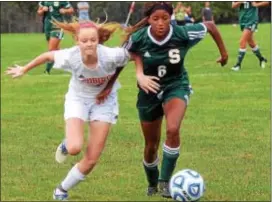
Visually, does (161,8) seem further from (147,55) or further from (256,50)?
(256,50)

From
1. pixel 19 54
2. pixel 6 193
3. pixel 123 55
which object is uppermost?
pixel 123 55

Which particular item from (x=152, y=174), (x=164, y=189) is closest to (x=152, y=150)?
(x=152, y=174)

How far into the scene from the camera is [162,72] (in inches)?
285

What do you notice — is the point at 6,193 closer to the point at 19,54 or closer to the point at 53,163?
the point at 53,163

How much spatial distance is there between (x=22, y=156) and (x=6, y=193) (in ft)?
6.07

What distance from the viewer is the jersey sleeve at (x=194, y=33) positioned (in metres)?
7.30

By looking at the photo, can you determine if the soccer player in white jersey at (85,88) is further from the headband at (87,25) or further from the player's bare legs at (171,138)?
the player's bare legs at (171,138)

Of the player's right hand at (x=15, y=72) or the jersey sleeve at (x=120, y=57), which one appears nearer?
the player's right hand at (x=15, y=72)

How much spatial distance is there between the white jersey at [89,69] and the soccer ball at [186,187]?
1.21 metres

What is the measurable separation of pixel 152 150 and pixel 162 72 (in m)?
0.80

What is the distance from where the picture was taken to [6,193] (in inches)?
289

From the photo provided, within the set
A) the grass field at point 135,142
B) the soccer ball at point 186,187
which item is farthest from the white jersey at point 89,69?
the soccer ball at point 186,187

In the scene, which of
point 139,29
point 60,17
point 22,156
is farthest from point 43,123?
point 60,17

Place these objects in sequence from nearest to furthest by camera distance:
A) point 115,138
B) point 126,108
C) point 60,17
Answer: point 115,138 < point 126,108 < point 60,17
